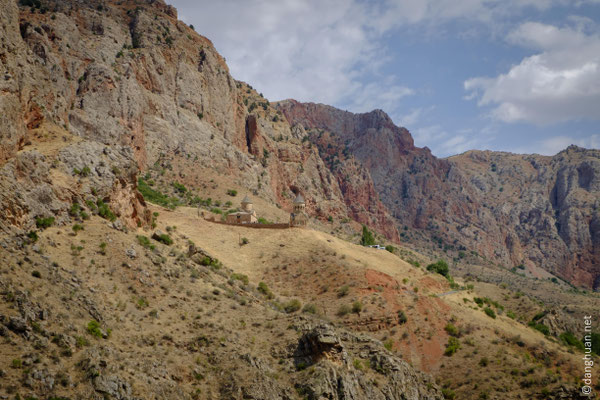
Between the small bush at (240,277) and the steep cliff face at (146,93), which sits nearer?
the small bush at (240,277)

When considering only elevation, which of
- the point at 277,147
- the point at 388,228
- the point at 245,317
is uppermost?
the point at 277,147

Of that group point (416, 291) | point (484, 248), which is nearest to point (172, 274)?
point (416, 291)

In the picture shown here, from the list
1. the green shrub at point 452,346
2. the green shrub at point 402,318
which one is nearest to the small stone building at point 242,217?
the green shrub at point 402,318

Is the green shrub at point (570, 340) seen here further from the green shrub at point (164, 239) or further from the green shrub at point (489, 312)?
the green shrub at point (164, 239)

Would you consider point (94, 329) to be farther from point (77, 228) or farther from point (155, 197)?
point (155, 197)

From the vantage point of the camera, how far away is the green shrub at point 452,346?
174 ft

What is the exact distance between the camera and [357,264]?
64312 millimetres

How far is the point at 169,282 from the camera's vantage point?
4275 cm

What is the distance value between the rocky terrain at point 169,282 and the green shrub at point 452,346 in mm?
167

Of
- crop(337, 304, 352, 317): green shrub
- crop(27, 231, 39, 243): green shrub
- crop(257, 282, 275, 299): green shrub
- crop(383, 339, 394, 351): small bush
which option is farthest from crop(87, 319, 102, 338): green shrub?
crop(383, 339, 394, 351): small bush

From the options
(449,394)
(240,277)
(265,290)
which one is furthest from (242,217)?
(449,394)

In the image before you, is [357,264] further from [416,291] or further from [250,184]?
[250,184]

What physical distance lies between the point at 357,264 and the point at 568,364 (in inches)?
910

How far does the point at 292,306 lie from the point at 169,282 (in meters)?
14.8
